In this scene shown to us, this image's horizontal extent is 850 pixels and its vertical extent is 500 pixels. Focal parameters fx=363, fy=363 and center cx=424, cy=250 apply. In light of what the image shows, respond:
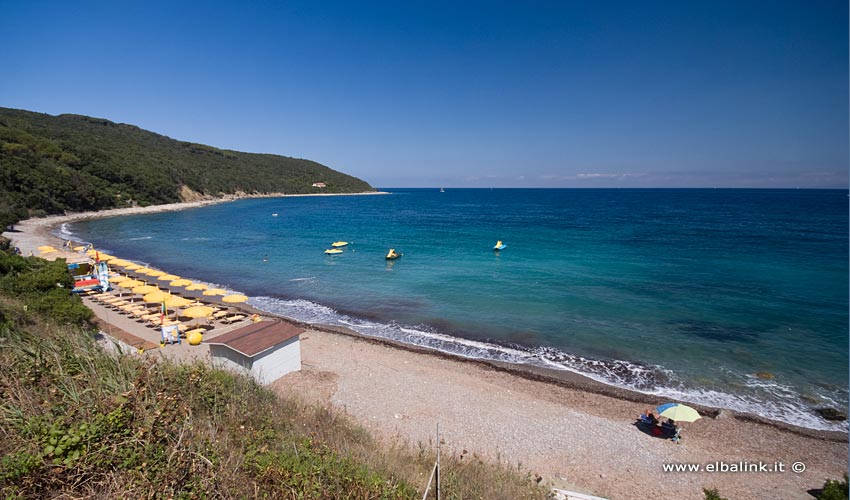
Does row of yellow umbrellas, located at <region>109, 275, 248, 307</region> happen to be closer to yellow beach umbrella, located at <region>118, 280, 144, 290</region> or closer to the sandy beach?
yellow beach umbrella, located at <region>118, 280, 144, 290</region>

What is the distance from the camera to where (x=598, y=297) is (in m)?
23.4

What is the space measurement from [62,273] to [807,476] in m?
26.1

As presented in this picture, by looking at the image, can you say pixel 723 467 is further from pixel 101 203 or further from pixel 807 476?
pixel 101 203

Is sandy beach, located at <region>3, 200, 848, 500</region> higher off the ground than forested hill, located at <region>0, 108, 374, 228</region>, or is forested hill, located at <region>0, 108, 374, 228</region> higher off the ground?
forested hill, located at <region>0, 108, 374, 228</region>

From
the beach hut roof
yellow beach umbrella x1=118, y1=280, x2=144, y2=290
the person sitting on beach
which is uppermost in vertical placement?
yellow beach umbrella x1=118, y1=280, x2=144, y2=290

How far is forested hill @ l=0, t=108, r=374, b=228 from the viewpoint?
53.7 m

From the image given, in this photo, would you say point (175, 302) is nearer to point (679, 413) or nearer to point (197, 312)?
point (197, 312)

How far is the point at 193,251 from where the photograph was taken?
37.9 meters

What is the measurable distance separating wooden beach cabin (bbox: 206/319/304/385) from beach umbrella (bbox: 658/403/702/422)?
1248 cm

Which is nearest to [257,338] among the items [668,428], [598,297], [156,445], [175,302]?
[175,302]

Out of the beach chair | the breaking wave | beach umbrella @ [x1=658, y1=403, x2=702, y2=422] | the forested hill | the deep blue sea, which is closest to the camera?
beach umbrella @ [x1=658, y1=403, x2=702, y2=422]

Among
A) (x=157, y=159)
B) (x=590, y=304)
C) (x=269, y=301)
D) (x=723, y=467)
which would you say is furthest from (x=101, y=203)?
(x=723, y=467)

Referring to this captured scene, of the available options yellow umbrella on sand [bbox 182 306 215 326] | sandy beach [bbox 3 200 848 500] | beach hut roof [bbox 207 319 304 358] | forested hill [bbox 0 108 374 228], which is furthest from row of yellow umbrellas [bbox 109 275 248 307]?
forested hill [bbox 0 108 374 228]

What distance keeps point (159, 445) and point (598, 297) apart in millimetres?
24061
